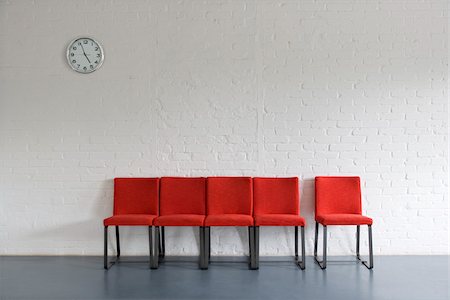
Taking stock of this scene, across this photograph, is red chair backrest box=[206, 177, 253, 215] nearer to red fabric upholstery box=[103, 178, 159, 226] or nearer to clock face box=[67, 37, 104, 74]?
red fabric upholstery box=[103, 178, 159, 226]

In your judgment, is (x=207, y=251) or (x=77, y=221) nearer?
(x=207, y=251)

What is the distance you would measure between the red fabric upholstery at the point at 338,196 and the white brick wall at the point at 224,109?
16 cm

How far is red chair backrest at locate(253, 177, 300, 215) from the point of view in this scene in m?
4.21

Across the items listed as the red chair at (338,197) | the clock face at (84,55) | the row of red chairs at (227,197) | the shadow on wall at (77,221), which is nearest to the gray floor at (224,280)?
the shadow on wall at (77,221)

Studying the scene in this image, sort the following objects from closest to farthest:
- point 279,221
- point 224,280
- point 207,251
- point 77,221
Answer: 1. point 224,280
2. point 279,221
3. point 207,251
4. point 77,221

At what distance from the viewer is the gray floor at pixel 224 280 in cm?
321

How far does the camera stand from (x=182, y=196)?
4.27 m

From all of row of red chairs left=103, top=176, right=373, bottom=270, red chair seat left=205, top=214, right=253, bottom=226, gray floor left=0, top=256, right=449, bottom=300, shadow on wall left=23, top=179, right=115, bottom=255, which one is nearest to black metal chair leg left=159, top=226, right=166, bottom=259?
row of red chairs left=103, top=176, right=373, bottom=270

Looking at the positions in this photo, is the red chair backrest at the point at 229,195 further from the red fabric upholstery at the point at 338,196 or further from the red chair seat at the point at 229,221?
the red fabric upholstery at the point at 338,196

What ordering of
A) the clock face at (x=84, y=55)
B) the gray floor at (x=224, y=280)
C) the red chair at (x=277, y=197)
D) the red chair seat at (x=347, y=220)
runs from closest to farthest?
the gray floor at (x=224, y=280) → the red chair seat at (x=347, y=220) → the red chair at (x=277, y=197) → the clock face at (x=84, y=55)

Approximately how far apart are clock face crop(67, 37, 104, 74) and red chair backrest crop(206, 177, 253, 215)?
1771mm

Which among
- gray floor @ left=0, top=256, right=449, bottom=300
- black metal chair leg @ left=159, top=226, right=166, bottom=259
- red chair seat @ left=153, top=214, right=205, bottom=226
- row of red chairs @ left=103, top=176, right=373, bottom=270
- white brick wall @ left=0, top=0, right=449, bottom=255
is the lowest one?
gray floor @ left=0, top=256, right=449, bottom=300

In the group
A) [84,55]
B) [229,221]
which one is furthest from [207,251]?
[84,55]

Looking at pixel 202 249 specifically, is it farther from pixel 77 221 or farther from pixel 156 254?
pixel 77 221
